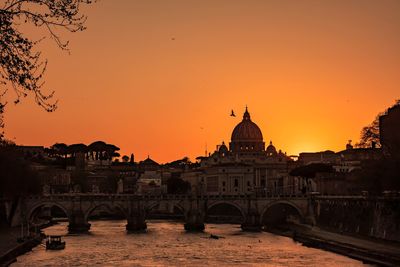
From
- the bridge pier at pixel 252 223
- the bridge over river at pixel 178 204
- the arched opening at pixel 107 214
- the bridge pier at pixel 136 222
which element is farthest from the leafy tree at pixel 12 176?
the arched opening at pixel 107 214

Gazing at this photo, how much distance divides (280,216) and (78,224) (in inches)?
914

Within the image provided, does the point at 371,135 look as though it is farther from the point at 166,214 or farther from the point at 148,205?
the point at 166,214

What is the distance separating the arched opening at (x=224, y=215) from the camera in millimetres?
102062

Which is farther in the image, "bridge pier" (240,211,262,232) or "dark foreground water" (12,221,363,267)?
"bridge pier" (240,211,262,232)

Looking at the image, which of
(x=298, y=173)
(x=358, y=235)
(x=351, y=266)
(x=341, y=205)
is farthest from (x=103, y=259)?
(x=298, y=173)

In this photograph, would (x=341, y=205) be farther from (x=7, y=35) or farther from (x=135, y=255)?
(x=7, y=35)

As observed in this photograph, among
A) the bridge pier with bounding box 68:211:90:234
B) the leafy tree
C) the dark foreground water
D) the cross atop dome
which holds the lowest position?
the dark foreground water

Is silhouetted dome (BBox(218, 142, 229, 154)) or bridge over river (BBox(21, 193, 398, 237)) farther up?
silhouetted dome (BBox(218, 142, 229, 154))

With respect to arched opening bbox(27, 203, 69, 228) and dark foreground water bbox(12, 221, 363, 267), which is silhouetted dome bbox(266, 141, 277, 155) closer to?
arched opening bbox(27, 203, 69, 228)

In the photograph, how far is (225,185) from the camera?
132 metres

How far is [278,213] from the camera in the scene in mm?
90562

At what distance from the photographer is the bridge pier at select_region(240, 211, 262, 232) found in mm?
81562

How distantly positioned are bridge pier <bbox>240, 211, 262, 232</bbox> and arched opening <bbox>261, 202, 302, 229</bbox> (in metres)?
1.87

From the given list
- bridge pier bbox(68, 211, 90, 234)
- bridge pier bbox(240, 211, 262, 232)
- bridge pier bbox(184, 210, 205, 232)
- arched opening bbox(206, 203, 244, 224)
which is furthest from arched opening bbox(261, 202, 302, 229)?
bridge pier bbox(68, 211, 90, 234)
